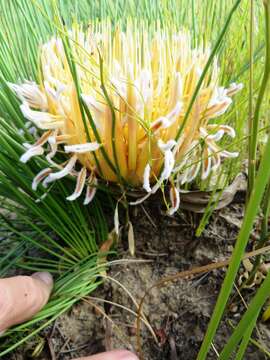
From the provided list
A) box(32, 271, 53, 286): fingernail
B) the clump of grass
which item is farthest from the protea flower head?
box(32, 271, 53, 286): fingernail

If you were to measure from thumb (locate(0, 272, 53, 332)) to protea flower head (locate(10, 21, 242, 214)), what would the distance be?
91 mm

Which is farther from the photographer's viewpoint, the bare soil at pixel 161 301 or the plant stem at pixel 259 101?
the bare soil at pixel 161 301

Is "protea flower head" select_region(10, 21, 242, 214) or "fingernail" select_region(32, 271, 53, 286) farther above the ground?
"protea flower head" select_region(10, 21, 242, 214)

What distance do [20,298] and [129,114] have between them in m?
0.19

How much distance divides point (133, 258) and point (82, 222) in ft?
0.23

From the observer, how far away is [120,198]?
40 cm

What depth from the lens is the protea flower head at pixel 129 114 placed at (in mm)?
340

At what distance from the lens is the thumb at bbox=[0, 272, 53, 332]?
1.22 ft

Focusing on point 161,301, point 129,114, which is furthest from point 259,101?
point 161,301

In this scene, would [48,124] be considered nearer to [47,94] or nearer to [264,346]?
[47,94]

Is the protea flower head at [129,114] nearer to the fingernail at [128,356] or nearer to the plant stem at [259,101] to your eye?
the plant stem at [259,101]

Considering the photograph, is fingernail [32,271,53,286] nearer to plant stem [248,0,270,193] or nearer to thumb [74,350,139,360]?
thumb [74,350,139,360]

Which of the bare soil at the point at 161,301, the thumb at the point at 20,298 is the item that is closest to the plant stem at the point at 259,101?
the bare soil at the point at 161,301

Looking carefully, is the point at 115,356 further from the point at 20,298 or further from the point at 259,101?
the point at 259,101
